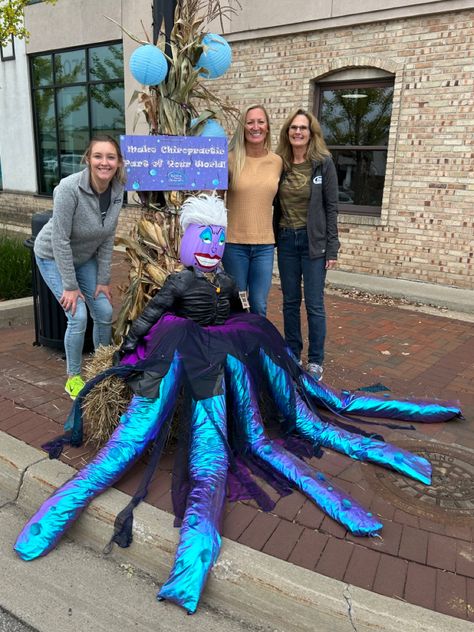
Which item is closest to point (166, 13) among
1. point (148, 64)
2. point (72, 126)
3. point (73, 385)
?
point (148, 64)

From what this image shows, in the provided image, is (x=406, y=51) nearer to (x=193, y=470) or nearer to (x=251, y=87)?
(x=251, y=87)

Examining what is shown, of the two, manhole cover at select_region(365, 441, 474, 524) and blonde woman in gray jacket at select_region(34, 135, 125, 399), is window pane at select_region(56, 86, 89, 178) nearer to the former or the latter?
blonde woman in gray jacket at select_region(34, 135, 125, 399)

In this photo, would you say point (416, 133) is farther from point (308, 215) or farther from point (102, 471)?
point (102, 471)

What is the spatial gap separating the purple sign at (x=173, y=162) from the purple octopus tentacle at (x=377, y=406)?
149cm

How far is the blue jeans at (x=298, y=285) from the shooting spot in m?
4.24

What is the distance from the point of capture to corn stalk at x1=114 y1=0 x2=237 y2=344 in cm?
352

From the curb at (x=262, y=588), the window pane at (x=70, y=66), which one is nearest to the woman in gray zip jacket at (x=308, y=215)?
the curb at (x=262, y=588)

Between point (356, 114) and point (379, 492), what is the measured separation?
6.41m

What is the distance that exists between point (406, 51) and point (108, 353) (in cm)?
591

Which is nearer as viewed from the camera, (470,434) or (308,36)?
(470,434)

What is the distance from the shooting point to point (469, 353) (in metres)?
5.36

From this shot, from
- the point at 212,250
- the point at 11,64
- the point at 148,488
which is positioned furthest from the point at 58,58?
the point at 148,488

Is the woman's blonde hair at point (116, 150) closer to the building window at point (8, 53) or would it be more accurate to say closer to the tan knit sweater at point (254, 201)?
the tan knit sweater at point (254, 201)

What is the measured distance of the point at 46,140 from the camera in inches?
522
